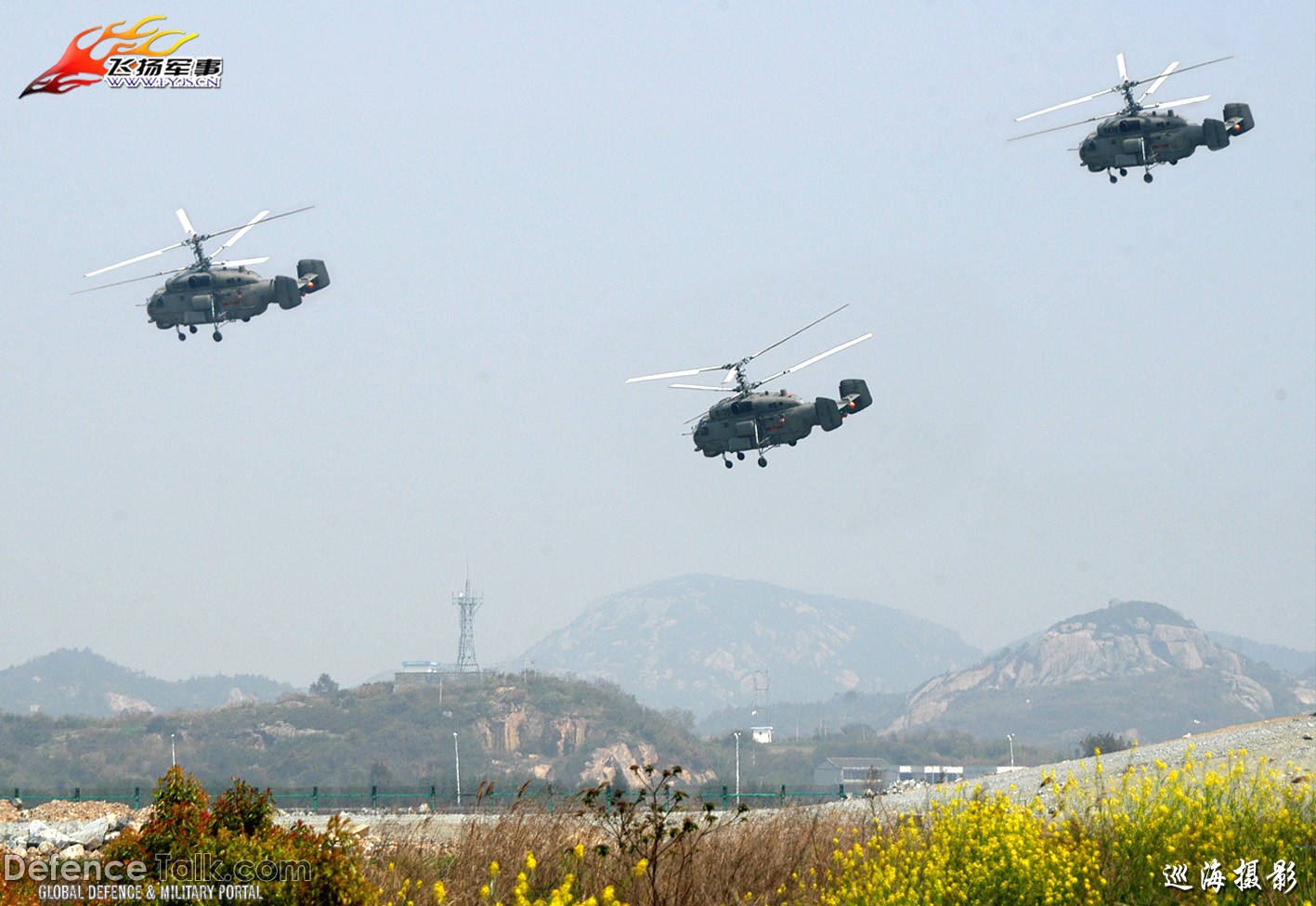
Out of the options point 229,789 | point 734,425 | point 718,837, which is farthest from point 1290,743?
point 229,789

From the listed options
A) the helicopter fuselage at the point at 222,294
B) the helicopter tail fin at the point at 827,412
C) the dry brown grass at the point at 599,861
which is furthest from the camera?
the helicopter fuselage at the point at 222,294

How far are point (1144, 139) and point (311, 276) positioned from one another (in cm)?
2973

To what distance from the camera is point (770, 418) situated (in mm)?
45312

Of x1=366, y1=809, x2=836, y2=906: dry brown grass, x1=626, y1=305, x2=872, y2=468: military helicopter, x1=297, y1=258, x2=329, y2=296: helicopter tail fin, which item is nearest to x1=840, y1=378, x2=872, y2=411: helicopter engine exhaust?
x1=626, y1=305, x2=872, y2=468: military helicopter

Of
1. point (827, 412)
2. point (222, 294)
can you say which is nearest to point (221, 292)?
point (222, 294)

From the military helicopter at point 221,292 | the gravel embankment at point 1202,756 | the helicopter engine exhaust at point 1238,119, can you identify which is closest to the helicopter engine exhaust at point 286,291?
the military helicopter at point 221,292

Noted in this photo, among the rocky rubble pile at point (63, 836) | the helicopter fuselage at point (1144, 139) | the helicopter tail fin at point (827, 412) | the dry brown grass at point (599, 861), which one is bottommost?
the dry brown grass at point (599, 861)

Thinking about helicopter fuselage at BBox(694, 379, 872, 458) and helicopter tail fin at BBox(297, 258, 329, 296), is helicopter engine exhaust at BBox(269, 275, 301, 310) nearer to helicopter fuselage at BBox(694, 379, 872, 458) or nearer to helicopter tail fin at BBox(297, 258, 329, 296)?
helicopter tail fin at BBox(297, 258, 329, 296)

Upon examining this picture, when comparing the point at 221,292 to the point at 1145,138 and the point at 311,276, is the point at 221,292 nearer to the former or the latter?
the point at 311,276

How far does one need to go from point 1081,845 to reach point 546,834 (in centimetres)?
622

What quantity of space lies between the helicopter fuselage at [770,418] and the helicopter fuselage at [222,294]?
15706 mm

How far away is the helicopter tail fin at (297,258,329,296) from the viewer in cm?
5138

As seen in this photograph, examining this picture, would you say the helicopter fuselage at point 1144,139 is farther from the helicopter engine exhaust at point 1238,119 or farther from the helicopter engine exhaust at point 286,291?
the helicopter engine exhaust at point 286,291

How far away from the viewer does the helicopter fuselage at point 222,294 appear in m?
50.5
